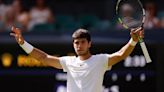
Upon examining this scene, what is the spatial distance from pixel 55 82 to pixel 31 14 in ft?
7.79

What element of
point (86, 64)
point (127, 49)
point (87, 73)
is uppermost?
point (127, 49)

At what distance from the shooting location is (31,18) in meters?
7.63

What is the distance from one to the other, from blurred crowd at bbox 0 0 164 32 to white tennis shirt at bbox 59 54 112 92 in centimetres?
378

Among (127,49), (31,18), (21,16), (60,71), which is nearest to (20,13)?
(21,16)

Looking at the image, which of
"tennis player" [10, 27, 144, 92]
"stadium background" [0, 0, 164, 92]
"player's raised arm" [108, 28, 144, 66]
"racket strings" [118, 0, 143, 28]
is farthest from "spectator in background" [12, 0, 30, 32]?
"player's raised arm" [108, 28, 144, 66]

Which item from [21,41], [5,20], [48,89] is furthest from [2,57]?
[21,41]

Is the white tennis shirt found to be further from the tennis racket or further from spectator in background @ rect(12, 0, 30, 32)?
spectator in background @ rect(12, 0, 30, 32)

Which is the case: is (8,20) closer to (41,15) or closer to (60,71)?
(41,15)

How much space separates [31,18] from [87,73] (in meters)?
4.42

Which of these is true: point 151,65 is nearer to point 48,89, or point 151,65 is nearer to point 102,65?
point 48,89

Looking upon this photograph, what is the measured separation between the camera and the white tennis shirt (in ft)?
11.4

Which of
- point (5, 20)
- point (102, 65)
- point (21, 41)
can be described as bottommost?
point (102, 65)

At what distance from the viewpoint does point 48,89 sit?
5992 mm

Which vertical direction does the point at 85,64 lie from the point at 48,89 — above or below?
above
